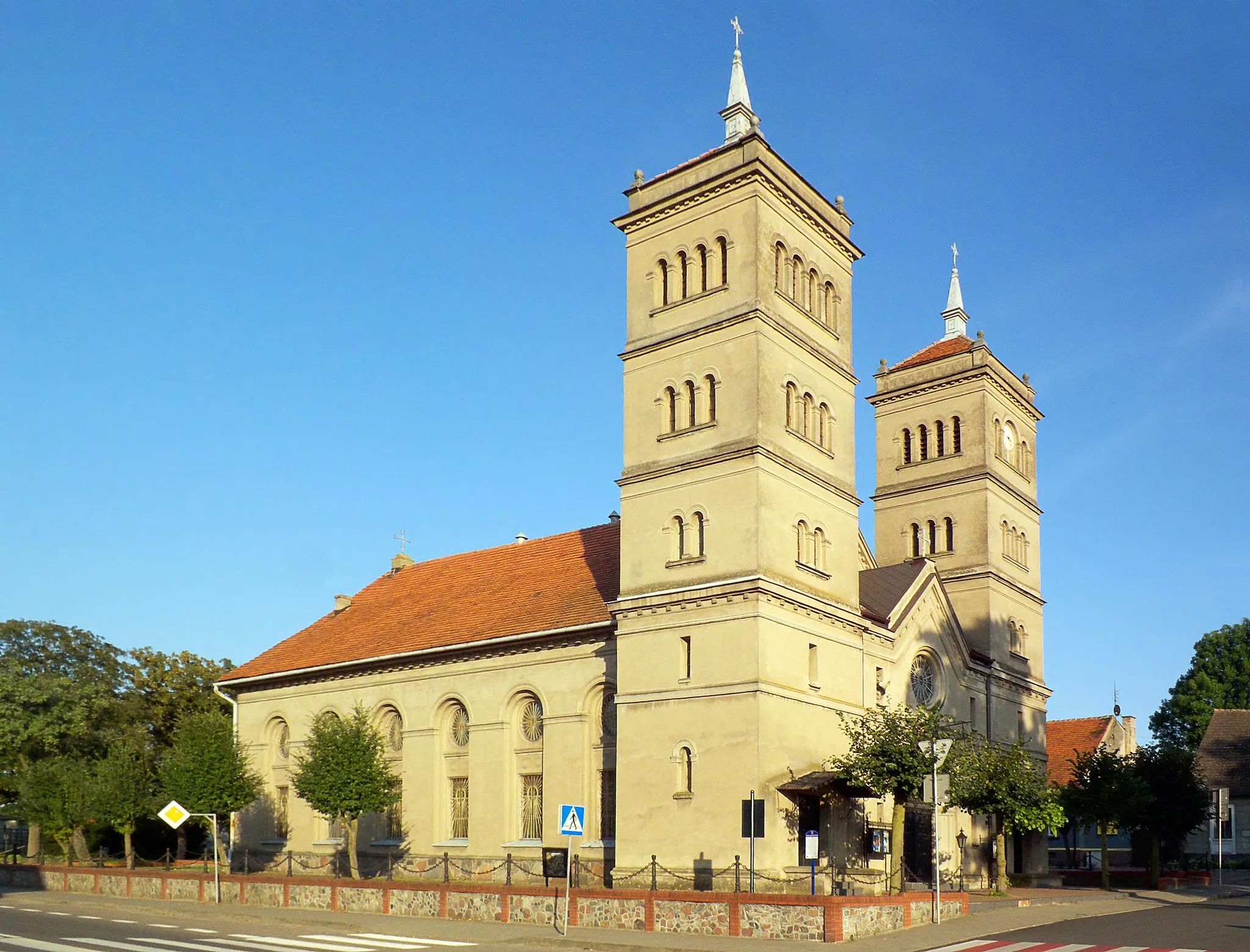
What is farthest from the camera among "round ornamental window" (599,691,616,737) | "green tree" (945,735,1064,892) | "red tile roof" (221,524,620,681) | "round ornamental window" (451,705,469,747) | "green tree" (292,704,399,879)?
"round ornamental window" (451,705,469,747)

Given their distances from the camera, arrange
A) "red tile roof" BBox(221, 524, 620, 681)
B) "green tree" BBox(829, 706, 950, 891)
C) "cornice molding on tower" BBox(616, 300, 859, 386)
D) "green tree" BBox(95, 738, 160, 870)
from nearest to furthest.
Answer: "green tree" BBox(829, 706, 950, 891), "cornice molding on tower" BBox(616, 300, 859, 386), "red tile roof" BBox(221, 524, 620, 681), "green tree" BBox(95, 738, 160, 870)

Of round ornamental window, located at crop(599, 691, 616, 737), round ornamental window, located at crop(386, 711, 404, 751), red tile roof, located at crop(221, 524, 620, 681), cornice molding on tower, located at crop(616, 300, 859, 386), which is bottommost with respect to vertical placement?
round ornamental window, located at crop(386, 711, 404, 751)

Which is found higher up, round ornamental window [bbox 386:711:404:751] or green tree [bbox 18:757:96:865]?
round ornamental window [bbox 386:711:404:751]

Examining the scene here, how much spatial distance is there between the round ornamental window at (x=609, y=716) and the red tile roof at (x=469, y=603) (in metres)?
2.37

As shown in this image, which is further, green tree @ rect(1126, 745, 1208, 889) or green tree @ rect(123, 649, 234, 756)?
green tree @ rect(123, 649, 234, 756)

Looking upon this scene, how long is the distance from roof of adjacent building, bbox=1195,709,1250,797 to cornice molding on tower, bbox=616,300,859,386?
38.1m

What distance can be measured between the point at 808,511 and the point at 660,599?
501 cm

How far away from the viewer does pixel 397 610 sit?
48125 mm

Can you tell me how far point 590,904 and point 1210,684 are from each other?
65837mm

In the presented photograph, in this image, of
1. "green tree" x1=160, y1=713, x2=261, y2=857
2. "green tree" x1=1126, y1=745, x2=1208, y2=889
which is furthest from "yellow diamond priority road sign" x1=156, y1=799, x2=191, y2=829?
"green tree" x1=1126, y1=745, x2=1208, y2=889

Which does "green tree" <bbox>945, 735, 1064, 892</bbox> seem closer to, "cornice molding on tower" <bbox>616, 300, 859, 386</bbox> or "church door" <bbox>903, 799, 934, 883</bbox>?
"church door" <bbox>903, 799, 934, 883</bbox>

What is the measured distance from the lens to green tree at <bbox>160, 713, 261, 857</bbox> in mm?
42156

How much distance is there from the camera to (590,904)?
26.2m

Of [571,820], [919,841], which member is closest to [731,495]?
[571,820]
